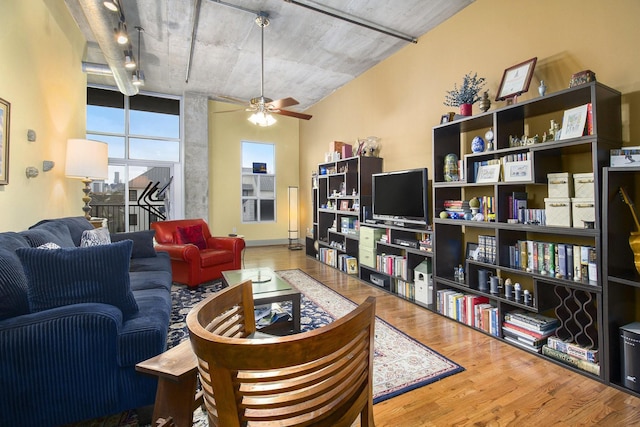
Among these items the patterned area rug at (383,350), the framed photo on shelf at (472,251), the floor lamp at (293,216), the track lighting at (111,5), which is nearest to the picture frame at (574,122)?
the framed photo on shelf at (472,251)

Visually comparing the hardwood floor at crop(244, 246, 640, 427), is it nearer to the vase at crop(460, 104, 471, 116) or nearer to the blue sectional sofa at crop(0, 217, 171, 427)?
the blue sectional sofa at crop(0, 217, 171, 427)

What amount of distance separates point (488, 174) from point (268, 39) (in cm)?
353

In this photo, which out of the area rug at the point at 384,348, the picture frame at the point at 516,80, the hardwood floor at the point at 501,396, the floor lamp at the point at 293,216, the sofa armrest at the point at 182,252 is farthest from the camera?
the floor lamp at the point at 293,216

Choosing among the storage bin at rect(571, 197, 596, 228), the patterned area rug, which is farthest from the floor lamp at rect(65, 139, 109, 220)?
the storage bin at rect(571, 197, 596, 228)

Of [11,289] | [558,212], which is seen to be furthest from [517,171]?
[11,289]

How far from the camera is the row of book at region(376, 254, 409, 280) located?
3800 millimetres

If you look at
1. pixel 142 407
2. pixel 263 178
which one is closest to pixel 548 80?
pixel 142 407

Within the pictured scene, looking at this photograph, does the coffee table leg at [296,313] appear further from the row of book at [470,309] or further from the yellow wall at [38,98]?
the yellow wall at [38,98]

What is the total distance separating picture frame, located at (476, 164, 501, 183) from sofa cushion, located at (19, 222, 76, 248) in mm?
3589

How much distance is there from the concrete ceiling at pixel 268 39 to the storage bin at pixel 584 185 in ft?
7.86

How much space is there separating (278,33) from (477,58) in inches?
103

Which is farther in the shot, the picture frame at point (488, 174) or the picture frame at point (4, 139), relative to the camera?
the picture frame at point (488, 174)

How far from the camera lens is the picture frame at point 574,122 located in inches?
86.5

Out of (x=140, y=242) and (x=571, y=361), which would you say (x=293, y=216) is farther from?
(x=571, y=361)
